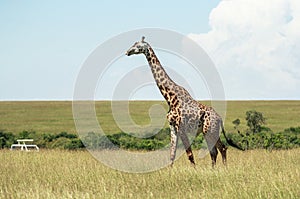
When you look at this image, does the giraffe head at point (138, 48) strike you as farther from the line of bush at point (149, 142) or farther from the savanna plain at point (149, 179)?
the line of bush at point (149, 142)

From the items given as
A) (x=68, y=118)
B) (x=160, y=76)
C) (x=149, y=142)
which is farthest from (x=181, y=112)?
(x=68, y=118)

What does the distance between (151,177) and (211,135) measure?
7.82 feet

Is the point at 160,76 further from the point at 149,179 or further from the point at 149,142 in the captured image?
the point at 149,142

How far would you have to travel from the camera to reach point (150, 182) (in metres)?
9.52

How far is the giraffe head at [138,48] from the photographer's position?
1148 centimetres

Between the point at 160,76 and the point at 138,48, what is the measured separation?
799 millimetres

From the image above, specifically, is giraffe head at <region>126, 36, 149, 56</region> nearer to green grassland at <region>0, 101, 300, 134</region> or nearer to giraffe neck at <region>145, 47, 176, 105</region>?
giraffe neck at <region>145, 47, 176, 105</region>

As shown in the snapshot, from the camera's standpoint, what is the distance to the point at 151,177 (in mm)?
9930

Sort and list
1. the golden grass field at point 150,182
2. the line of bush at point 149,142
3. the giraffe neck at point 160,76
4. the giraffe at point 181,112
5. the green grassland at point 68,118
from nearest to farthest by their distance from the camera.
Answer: the golden grass field at point 150,182 → the giraffe at point 181,112 → the giraffe neck at point 160,76 → the line of bush at point 149,142 → the green grassland at point 68,118

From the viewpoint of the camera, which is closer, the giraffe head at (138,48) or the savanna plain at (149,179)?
the savanna plain at (149,179)

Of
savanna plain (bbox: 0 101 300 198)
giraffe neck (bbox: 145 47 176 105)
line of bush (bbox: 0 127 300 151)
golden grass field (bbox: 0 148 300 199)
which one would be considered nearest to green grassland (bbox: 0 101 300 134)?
line of bush (bbox: 0 127 300 151)

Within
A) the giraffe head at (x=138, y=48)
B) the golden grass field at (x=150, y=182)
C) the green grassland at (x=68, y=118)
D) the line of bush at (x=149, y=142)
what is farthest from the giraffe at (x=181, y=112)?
→ the green grassland at (x=68, y=118)

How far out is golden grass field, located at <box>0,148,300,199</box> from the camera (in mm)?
8203

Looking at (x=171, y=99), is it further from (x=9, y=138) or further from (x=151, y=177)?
(x=9, y=138)
